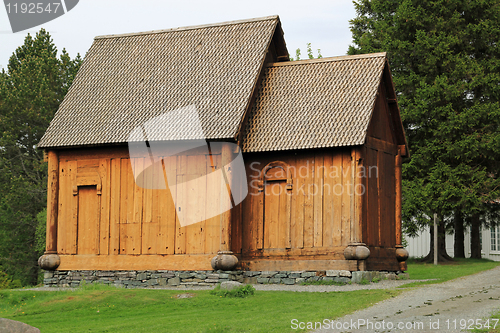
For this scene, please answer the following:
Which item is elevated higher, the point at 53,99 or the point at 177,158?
the point at 53,99

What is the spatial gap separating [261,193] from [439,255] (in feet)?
42.4

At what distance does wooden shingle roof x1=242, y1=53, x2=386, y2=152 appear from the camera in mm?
20375

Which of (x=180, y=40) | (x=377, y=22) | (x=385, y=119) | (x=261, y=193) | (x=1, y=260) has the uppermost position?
(x=377, y=22)

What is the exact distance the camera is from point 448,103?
29766 millimetres

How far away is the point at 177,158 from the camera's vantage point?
21.5 meters

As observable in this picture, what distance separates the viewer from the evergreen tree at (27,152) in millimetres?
39406

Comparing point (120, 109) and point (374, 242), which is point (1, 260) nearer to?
point (120, 109)

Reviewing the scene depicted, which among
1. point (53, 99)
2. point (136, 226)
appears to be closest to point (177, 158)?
point (136, 226)

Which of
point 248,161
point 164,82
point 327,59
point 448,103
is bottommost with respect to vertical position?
point 248,161

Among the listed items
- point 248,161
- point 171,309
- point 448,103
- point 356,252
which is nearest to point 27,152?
point 248,161

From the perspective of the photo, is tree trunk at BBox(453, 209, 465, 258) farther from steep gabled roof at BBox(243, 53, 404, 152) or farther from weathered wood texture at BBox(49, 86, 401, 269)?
steep gabled roof at BBox(243, 53, 404, 152)

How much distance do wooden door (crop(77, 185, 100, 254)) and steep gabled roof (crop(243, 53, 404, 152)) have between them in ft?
18.2

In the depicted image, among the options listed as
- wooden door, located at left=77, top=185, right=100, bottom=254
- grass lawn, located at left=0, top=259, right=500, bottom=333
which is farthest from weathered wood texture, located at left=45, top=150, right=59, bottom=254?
grass lawn, located at left=0, top=259, right=500, bottom=333

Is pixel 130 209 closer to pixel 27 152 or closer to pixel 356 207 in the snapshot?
pixel 356 207
